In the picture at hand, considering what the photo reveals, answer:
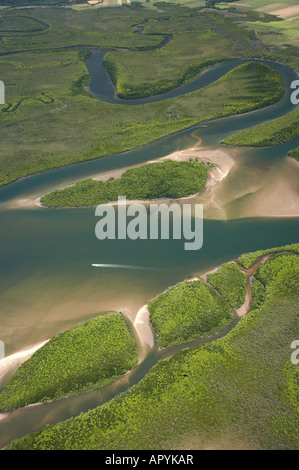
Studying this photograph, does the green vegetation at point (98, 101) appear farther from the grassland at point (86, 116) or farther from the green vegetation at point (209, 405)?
the green vegetation at point (209, 405)

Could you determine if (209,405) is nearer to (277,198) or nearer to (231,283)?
(231,283)

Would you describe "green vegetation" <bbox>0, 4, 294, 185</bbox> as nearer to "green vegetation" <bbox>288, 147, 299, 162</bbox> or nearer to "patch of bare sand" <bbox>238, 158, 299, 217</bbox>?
"green vegetation" <bbox>288, 147, 299, 162</bbox>

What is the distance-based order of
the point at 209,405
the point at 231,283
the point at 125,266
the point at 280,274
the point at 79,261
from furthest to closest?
the point at 79,261 → the point at 125,266 → the point at 280,274 → the point at 231,283 → the point at 209,405

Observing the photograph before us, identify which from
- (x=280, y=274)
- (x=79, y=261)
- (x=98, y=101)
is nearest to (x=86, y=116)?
(x=98, y=101)

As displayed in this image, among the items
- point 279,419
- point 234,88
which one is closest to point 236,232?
point 279,419

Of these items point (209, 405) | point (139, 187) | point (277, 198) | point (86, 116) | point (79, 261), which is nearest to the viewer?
point (209, 405)

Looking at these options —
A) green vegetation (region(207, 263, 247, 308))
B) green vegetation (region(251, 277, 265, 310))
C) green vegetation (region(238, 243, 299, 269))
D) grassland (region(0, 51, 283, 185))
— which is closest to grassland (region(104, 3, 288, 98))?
grassland (region(0, 51, 283, 185))
